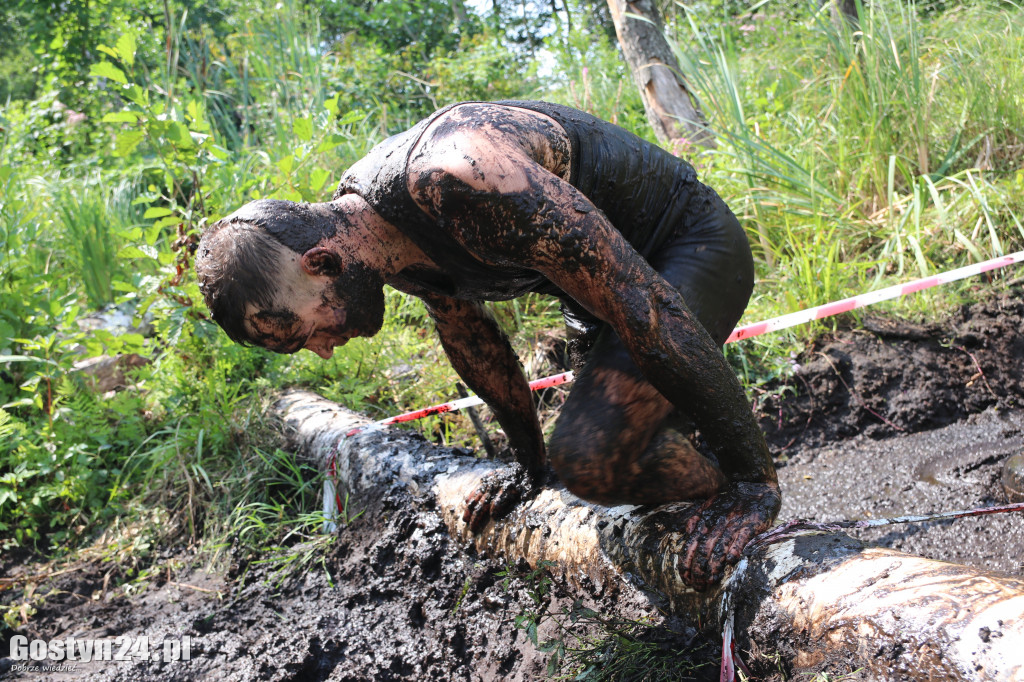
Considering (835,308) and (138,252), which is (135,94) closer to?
(138,252)

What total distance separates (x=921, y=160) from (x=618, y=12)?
2571 mm

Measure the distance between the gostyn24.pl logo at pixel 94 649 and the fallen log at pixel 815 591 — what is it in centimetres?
112

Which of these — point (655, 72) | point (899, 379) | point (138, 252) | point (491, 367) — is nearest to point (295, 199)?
point (138, 252)

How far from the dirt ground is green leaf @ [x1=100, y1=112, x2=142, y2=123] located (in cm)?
203

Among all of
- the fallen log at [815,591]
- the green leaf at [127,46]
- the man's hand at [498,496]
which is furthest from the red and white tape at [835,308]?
the green leaf at [127,46]

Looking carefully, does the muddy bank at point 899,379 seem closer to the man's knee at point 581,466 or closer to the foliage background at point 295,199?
the foliage background at point 295,199

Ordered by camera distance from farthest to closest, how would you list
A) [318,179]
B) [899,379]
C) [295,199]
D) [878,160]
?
Result: [878,160] < [295,199] < [318,179] < [899,379]

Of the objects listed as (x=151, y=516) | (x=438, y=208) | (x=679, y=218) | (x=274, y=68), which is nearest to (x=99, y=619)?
(x=151, y=516)

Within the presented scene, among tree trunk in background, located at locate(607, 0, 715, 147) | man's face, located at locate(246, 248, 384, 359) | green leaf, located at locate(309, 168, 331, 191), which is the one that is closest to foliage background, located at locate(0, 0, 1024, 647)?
green leaf, located at locate(309, 168, 331, 191)

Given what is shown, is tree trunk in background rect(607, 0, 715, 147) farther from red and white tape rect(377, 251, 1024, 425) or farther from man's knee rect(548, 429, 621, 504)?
man's knee rect(548, 429, 621, 504)

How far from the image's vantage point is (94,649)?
263cm

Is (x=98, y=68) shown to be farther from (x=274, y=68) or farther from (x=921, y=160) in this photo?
(x=921, y=160)

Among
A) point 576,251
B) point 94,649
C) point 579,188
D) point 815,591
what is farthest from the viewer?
point 94,649

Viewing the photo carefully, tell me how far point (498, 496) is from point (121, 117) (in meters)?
2.57
